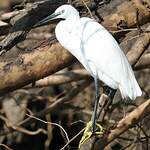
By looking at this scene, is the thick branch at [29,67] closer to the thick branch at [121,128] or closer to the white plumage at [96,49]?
the white plumage at [96,49]

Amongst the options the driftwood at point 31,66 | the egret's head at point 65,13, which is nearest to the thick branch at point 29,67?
the driftwood at point 31,66

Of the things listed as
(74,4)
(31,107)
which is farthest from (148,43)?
(31,107)

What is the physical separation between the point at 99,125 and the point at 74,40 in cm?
27

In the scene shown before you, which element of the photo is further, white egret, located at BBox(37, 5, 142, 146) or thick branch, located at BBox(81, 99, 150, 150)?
white egret, located at BBox(37, 5, 142, 146)

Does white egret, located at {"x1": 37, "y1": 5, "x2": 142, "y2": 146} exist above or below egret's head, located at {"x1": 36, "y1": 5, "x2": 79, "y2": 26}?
below

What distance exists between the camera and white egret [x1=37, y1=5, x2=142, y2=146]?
160 centimetres

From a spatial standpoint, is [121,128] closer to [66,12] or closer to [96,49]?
[96,49]

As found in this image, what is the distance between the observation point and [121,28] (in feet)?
5.64

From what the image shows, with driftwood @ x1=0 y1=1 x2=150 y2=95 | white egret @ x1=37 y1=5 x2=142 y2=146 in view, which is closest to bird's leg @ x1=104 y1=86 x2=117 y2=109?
white egret @ x1=37 y1=5 x2=142 y2=146

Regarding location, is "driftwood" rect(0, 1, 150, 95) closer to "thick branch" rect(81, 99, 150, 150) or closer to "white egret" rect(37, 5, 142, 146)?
"white egret" rect(37, 5, 142, 146)

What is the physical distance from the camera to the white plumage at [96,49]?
5.24 ft

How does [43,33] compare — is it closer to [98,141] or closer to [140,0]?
[140,0]

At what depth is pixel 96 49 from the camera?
5.37 ft

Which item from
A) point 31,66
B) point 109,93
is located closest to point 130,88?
point 109,93
